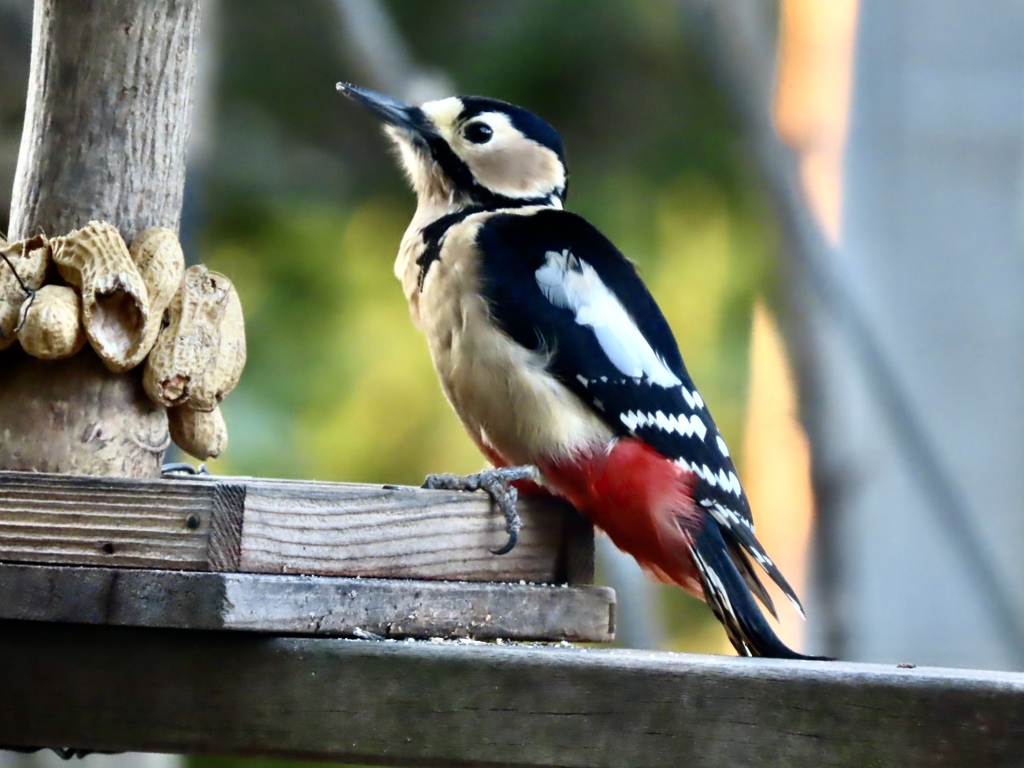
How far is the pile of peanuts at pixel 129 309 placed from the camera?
177 centimetres

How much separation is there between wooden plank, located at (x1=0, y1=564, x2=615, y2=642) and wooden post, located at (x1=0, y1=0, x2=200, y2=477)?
0.96 ft

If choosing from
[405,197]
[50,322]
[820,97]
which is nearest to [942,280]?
[820,97]

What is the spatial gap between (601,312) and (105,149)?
897 mm

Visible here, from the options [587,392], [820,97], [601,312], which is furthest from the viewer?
[820,97]

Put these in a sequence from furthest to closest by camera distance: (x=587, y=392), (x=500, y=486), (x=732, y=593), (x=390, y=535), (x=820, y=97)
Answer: (x=820, y=97)
(x=587, y=392)
(x=732, y=593)
(x=500, y=486)
(x=390, y=535)

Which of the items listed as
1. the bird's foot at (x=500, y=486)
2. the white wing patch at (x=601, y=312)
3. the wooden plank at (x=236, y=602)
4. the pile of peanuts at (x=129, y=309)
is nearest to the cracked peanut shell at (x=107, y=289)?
the pile of peanuts at (x=129, y=309)

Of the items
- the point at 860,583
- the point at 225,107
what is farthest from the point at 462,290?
the point at 225,107

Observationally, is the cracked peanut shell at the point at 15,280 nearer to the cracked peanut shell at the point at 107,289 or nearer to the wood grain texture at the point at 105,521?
the cracked peanut shell at the point at 107,289

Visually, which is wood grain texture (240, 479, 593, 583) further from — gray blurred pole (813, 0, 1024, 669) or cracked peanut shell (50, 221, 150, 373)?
gray blurred pole (813, 0, 1024, 669)

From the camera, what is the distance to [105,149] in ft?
6.31

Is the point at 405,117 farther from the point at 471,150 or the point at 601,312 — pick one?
the point at 601,312

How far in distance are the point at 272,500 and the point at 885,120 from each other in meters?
2.96

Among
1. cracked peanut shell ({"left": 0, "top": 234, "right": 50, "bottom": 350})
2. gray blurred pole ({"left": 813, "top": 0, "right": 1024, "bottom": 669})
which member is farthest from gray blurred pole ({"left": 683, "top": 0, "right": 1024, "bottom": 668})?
cracked peanut shell ({"left": 0, "top": 234, "right": 50, "bottom": 350})

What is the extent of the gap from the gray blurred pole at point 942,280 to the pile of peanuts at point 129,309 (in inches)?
95.9
